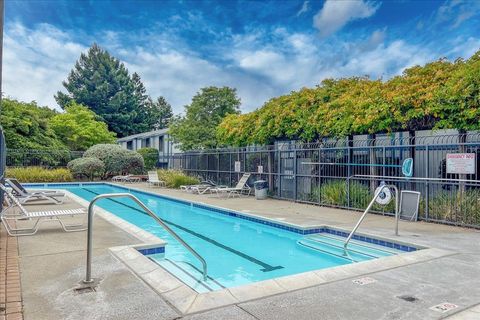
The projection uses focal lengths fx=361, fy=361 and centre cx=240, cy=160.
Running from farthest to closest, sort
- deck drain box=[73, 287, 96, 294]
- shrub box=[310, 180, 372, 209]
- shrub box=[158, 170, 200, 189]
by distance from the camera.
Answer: shrub box=[158, 170, 200, 189]
shrub box=[310, 180, 372, 209]
deck drain box=[73, 287, 96, 294]

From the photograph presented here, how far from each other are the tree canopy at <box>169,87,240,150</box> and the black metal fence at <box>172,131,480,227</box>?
4.77 m

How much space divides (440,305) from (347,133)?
771 centimetres

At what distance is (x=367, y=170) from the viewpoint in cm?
1038

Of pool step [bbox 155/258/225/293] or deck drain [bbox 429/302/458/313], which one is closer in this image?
deck drain [bbox 429/302/458/313]

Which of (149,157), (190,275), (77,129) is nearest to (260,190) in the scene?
(190,275)

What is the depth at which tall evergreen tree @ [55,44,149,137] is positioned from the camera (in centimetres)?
4200

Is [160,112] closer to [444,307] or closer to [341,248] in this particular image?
[341,248]

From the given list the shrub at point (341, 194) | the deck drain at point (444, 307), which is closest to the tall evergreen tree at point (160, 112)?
the shrub at point (341, 194)

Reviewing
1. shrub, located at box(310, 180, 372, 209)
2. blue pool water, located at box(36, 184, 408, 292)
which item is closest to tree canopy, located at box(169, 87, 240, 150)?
shrub, located at box(310, 180, 372, 209)

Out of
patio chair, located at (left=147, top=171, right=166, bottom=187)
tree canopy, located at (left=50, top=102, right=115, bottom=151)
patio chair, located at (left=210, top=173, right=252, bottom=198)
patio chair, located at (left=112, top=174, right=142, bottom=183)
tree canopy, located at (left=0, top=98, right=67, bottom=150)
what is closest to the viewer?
patio chair, located at (left=210, top=173, right=252, bottom=198)

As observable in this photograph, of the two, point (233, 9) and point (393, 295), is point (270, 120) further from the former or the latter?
point (393, 295)

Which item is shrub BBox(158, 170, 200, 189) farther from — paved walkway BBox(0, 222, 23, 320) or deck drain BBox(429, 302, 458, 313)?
deck drain BBox(429, 302, 458, 313)

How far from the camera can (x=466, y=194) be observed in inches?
300

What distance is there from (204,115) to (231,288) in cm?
1770
